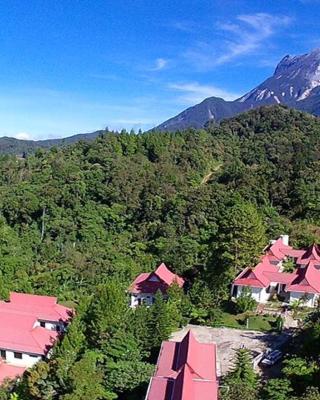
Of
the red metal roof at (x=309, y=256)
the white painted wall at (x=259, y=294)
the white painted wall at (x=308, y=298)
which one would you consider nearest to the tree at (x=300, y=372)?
the white painted wall at (x=308, y=298)

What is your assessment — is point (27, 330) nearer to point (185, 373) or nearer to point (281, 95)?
point (185, 373)

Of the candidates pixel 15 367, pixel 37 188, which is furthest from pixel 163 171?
pixel 15 367

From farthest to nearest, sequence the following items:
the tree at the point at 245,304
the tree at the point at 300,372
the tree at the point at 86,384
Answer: the tree at the point at 245,304 → the tree at the point at 300,372 → the tree at the point at 86,384

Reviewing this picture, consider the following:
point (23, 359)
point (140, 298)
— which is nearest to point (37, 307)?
point (23, 359)

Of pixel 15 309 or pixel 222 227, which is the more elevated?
pixel 222 227

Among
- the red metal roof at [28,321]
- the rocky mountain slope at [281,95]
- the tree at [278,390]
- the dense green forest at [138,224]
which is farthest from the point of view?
the rocky mountain slope at [281,95]

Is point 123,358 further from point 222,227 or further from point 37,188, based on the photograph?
point 37,188

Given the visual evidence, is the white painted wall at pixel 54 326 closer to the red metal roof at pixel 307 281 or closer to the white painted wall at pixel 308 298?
the red metal roof at pixel 307 281
